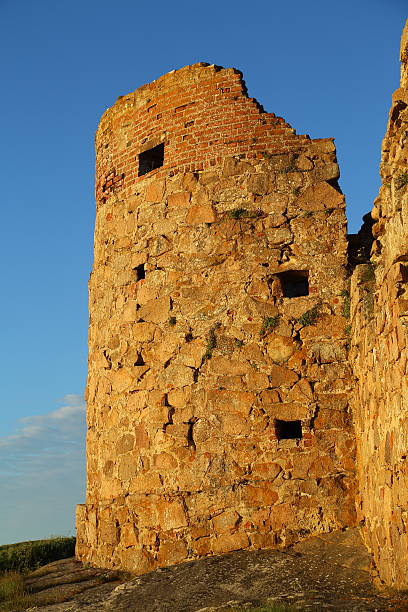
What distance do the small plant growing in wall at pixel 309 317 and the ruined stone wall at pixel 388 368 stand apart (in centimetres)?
87

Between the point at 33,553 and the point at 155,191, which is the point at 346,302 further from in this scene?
the point at 33,553

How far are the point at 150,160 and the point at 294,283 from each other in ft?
8.31

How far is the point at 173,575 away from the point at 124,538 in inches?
44.6

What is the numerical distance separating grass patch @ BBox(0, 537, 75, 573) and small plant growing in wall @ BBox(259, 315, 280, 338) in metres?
4.57

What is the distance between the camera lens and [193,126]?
8633mm

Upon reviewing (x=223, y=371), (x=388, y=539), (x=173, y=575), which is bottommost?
(x=173, y=575)

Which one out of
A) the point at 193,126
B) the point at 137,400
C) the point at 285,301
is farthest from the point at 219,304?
the point at 193,126

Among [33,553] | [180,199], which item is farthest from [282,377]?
[33,553]

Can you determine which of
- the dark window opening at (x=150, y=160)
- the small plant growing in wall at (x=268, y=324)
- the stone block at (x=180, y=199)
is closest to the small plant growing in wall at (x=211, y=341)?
the small plant growing in wall at (x=268, y=324)

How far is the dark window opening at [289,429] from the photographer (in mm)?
7469

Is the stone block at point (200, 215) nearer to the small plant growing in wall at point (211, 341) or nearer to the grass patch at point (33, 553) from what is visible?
the small plant growing in wall at point (211, 341)

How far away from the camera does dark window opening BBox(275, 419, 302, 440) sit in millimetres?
7469

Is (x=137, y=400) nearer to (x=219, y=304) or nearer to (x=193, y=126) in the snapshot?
(x=219, y=304)

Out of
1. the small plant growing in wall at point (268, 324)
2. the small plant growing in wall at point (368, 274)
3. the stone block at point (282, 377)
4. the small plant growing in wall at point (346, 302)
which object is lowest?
the stone block at point (282, 377)
